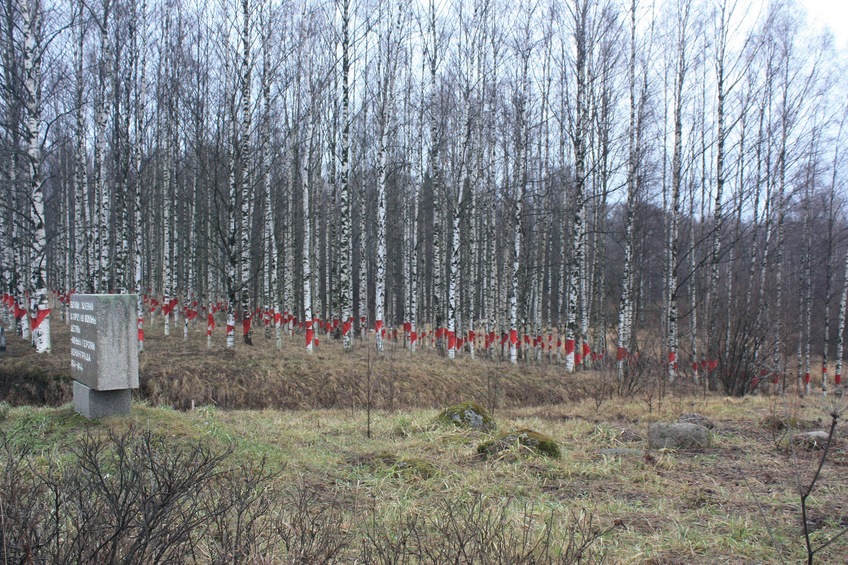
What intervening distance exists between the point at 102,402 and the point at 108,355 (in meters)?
0.56

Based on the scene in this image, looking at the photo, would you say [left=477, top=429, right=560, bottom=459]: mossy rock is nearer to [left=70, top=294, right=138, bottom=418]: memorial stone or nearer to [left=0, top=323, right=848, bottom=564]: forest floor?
[left=0, top=323, right=848, bottom=564]: forest floor

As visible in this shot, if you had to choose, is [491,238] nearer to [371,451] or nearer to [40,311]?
[40,311]

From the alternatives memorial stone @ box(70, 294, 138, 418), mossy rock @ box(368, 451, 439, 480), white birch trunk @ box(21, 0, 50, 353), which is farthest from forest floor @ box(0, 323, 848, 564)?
white birch trunk @ box(21, 0, 50, 353)

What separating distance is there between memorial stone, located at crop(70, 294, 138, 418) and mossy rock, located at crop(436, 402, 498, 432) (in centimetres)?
378

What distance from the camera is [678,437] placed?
682 centimetres

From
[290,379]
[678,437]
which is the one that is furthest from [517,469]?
[290,379]

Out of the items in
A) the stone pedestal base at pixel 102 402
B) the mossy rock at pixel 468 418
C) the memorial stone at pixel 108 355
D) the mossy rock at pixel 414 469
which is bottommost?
the mossy rock at pixel 468 418

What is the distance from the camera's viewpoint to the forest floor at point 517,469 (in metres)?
3.75

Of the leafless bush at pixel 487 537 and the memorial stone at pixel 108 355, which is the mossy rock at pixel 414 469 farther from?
the memorial stone at pixel 108 355

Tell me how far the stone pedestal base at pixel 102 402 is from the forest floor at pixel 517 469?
152mm

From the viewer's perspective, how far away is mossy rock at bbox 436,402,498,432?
7.61m

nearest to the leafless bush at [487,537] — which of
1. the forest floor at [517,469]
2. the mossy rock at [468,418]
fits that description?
the forest floor at [517,469]

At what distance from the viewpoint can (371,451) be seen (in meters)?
6.62

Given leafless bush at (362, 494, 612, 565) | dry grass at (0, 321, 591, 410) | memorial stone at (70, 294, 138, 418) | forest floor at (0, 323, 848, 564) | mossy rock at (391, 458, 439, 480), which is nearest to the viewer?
leafless bush at (362, 494, 612, 565)
